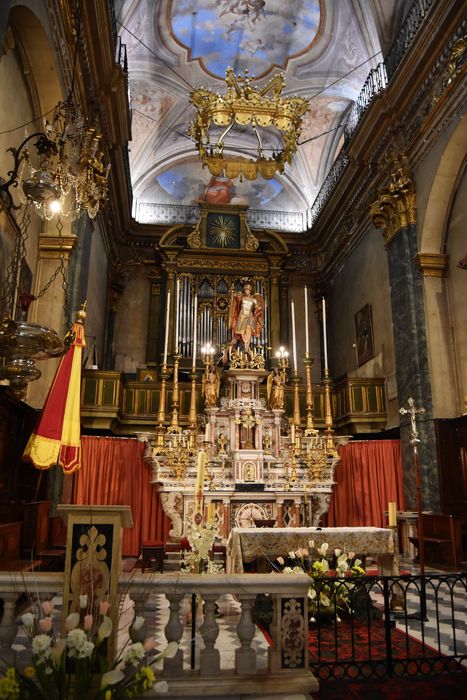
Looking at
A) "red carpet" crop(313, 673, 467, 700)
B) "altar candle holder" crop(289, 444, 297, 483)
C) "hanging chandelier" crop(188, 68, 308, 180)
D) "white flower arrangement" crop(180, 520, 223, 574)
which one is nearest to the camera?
"red carpet" crop(313, 673, 467, 700)

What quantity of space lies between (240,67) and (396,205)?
770 cm

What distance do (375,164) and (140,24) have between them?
6.98m

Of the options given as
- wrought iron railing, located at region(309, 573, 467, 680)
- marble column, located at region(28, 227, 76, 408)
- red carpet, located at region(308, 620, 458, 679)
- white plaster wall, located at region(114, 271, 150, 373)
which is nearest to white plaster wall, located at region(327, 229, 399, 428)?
white plaster wall, located at region(114, 271, 150, 373)

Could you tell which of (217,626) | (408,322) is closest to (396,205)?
(408,322)

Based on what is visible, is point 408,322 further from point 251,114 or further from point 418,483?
point 418,483

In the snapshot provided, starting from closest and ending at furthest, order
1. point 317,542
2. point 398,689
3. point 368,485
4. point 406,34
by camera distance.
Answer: point 398,689
point 317,542
point 406,34
point 368,485

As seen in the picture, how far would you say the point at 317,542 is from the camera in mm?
6723

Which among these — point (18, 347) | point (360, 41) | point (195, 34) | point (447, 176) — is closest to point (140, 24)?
point (195, 34)

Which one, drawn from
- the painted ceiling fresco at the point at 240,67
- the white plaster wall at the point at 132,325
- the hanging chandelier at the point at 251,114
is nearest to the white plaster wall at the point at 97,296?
the white plaster wall at the point at 132,325

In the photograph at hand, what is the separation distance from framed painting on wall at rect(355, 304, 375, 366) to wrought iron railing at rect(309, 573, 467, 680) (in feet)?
24.3

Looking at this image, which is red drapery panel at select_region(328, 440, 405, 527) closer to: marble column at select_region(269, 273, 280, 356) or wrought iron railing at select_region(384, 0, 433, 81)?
marble column at select_region(269, 273, 280, 356)

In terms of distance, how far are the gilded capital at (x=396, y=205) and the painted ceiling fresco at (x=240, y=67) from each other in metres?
3.50

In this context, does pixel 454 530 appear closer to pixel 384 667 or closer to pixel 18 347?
pixel 384 667

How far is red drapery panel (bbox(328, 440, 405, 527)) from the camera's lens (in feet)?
40.2
